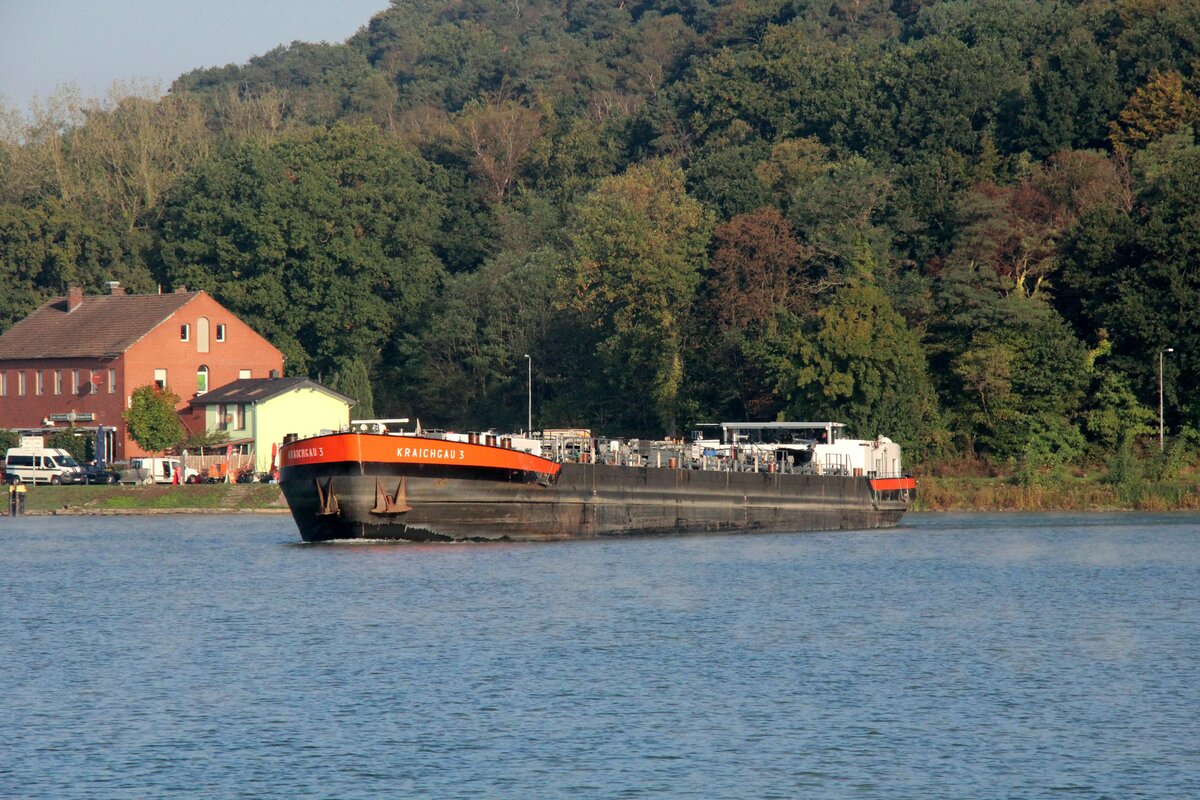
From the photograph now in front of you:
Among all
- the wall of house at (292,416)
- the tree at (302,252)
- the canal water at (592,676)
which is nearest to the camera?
the canal water at (592,676)

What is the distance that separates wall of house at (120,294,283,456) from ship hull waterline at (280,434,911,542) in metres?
48.0

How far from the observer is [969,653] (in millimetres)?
36250

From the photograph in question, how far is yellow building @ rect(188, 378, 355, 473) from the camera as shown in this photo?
337ft

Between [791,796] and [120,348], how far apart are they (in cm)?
8762

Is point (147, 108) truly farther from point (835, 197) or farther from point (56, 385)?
point (835, 197)

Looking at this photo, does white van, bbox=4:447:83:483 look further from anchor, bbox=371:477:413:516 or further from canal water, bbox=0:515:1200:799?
anchor, bbox=371:477:413:516

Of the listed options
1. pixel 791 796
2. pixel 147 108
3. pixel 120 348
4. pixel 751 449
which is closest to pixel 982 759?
pixel 791 796

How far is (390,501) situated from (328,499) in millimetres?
2104

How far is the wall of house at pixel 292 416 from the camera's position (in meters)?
103

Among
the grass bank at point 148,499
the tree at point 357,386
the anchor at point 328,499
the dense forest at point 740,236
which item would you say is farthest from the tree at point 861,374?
the anchor at point 328,499

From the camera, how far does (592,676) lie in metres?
33.0

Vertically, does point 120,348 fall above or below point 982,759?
above

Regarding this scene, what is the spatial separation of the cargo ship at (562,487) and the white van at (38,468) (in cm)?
3761

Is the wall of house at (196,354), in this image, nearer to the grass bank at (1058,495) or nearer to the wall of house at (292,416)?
the wall of house at (292,416)
